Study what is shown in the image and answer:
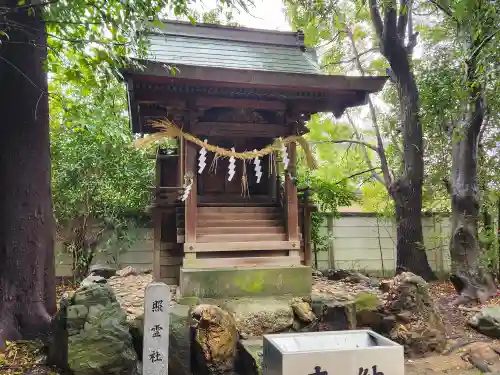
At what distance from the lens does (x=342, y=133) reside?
43.1ft

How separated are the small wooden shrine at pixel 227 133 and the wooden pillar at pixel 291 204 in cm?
2

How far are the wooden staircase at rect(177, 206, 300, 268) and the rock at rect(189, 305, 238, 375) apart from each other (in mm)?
1266

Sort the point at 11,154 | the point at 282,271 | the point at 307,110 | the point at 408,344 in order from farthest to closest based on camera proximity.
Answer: the point at 307,110 → the point at 282,271 → the point at 408,344 → the point at 11,154

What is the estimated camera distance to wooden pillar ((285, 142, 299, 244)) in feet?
21.7

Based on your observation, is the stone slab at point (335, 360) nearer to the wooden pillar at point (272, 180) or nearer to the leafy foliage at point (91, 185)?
the wooden pillar at point (272, 180)

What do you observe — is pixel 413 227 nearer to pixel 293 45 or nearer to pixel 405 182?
pixel 405 182

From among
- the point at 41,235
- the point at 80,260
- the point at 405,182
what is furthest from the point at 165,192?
the point at 405,182

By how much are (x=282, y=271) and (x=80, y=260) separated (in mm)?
5059

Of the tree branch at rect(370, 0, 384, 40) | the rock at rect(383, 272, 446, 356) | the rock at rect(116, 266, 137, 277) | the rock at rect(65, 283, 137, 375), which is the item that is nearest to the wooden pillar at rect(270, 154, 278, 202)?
the rock at rect(383, 272, 446, 356)

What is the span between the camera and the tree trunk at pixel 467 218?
7.95 m

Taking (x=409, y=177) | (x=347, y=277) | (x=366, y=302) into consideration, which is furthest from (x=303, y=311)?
(x=409, y=177)

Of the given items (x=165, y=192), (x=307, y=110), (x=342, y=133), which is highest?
(x=342, y=133)

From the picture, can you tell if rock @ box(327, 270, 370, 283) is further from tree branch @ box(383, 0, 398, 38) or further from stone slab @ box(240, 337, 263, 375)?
tree branch @ box(383, 0, 398, 38)

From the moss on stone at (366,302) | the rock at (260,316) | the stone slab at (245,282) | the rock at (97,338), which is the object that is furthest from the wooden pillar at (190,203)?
the moss on stone at (366,302)
